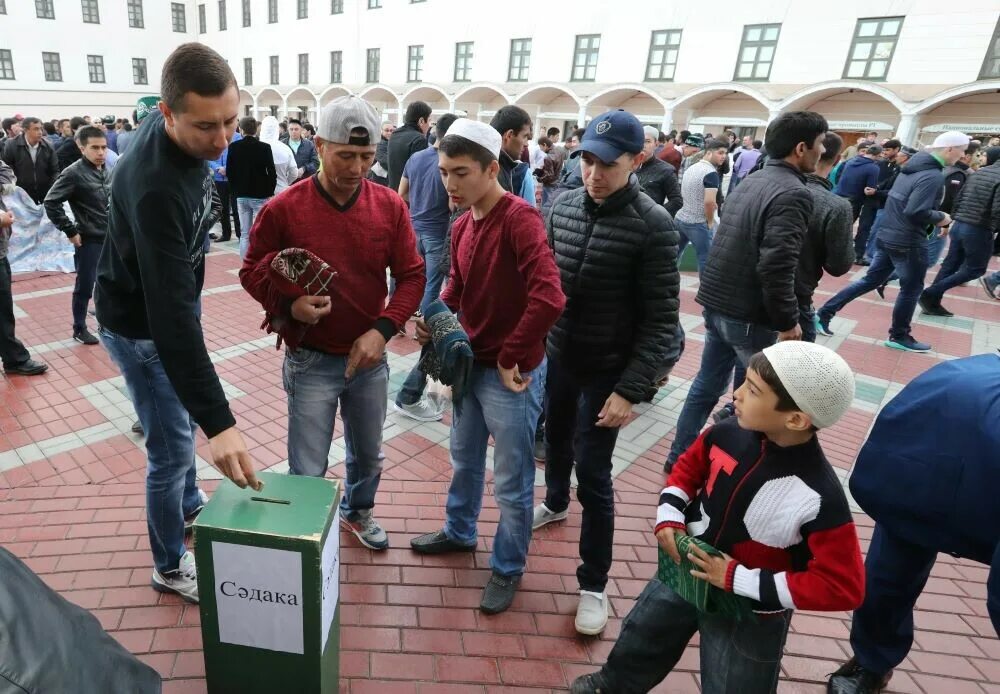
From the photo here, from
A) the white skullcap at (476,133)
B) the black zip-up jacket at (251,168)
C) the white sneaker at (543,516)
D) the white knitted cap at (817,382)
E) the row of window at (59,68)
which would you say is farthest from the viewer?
the row of window at (59,68)

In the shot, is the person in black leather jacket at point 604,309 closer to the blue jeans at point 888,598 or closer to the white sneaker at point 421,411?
the blue jeans at point 888,598

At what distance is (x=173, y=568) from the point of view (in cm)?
258

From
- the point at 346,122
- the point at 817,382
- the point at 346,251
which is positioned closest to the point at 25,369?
the point at 346,251

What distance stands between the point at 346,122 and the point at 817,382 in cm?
177

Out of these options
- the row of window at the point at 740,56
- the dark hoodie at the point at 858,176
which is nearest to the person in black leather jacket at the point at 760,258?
the dark hoodie at the point at 858,176

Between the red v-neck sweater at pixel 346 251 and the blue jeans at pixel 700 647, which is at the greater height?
the red v-neck sweater at pixel 346 251

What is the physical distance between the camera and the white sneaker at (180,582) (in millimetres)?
2566

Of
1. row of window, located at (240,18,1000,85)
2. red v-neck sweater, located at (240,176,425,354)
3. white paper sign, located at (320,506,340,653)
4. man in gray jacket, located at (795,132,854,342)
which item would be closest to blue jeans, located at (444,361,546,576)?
red v-neck sweater, located at (240,176,425,354)

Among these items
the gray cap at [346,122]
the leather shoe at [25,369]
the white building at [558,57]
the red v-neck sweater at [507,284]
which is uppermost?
the white building at [558,57]

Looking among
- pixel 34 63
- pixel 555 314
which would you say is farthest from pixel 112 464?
pixel 34 63

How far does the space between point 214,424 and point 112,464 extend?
232 cm

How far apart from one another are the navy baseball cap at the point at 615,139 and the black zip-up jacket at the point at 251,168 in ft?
18.7

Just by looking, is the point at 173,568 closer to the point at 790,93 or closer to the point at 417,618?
the point at 417,618

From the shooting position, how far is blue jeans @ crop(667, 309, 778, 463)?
3.40 meters
